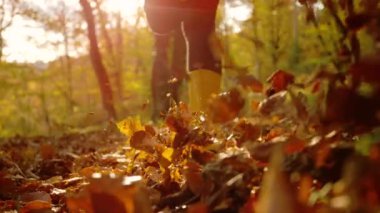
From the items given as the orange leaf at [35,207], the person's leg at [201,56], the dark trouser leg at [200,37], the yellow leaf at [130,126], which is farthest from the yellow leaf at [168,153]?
the dark trouser leg at [200,37]

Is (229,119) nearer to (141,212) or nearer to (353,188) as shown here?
(141,212)

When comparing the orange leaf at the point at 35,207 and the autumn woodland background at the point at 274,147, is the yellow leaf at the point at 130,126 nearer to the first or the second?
the autumn woodland background at the point at 274,147

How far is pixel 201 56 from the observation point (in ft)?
9.97

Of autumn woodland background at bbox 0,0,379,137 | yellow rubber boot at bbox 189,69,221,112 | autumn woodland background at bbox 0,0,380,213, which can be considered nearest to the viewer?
autumn woodland background at bbox 0,0,380,213

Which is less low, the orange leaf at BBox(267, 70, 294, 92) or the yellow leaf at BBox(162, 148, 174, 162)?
the orange leaf at BBox(267, 70, 294, 92)

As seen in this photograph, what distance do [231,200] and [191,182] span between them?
132 mm

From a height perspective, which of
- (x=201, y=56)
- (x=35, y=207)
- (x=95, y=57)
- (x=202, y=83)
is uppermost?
(x=95, y=57)

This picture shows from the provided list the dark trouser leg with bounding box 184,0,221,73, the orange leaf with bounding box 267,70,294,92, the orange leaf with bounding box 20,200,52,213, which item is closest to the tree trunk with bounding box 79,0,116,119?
the dark trouser leg with bounding box 184,0,221,73

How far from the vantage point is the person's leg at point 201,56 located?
9.58 ft

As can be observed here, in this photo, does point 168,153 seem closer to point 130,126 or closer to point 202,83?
point 130,126

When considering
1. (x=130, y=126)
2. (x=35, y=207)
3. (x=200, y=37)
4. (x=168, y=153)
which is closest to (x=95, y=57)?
(x=200, y=37)

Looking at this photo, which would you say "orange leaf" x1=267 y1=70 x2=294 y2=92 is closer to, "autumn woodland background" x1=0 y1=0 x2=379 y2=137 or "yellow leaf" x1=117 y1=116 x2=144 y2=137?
"yellow leaf" x1=117 y1=116 x2=144 y2=137

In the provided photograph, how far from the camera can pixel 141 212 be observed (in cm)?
101

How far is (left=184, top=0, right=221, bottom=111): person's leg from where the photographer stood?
2920 mm
